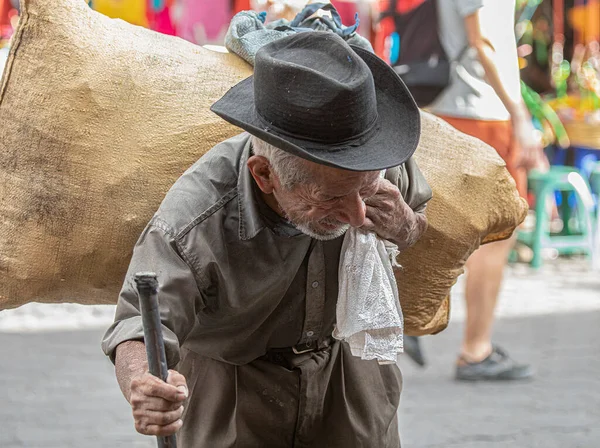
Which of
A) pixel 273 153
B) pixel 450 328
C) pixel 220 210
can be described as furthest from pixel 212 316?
pixel 450 328

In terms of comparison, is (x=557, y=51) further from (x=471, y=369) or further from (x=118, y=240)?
(x=118, y=240)

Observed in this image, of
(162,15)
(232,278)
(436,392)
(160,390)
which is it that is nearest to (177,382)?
(160,390)

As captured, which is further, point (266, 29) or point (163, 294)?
point (266, 29)

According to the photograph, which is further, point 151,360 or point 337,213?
point 337,213

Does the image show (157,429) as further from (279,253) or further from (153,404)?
(279,253)

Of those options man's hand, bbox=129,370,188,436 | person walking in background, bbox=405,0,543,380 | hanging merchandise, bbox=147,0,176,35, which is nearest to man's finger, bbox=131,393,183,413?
man's hand, bbox=129,370,188,436

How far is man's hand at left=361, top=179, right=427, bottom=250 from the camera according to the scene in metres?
2.32

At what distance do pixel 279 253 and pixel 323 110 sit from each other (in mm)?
418

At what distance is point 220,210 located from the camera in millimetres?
2268

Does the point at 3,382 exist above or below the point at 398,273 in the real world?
below

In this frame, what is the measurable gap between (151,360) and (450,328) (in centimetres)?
491

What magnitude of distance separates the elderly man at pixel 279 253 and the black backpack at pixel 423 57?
8.84 ft

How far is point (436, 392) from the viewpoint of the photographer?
5.25m

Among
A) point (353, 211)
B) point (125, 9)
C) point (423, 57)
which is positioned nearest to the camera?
point (353, 211)
